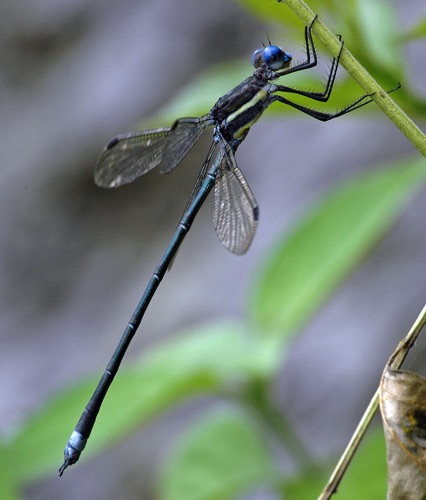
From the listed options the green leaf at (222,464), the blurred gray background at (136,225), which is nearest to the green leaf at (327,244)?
the green leaf at (222,464)

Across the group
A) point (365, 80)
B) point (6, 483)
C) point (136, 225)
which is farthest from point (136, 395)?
point (136, 225)

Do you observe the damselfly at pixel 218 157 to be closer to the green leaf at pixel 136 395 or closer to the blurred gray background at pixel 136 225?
the green leaf at pixel 136 395

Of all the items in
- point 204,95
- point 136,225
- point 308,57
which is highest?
point 136,225

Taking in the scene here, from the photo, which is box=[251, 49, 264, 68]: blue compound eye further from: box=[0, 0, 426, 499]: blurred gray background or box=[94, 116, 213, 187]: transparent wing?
box=[0, 0, 426, 499]: blurred gray background

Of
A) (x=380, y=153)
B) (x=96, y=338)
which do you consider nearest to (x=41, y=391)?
(x=96, y=338)

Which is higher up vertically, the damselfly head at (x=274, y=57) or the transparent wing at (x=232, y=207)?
the damselfly head at (x=274, y=57)

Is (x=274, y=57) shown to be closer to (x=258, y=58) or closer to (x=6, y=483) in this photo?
(x=258, y=58)
